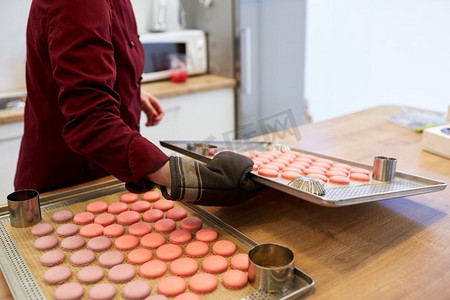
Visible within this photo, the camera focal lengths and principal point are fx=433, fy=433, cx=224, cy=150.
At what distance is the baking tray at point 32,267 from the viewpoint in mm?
685

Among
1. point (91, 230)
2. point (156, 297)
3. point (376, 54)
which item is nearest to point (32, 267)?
point (91, 230)

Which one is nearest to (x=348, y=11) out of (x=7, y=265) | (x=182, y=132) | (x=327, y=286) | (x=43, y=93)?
(x=182, y=132)

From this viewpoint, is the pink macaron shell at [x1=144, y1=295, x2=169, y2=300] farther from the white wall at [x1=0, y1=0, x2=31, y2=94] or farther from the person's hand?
the white wall at [x1=0, y1=0, x2=31, y2=94]

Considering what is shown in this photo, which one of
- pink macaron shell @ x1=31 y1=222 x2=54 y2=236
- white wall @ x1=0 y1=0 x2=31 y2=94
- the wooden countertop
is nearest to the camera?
pink macaron shell @ x1=31 y1=222 x2=54 y2=236

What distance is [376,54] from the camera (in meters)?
2.43

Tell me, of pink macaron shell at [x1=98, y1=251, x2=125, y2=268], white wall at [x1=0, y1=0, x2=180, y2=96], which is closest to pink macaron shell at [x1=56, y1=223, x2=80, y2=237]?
pink macaron shell at [x1=98, y1=251, x2=125, y2=268]

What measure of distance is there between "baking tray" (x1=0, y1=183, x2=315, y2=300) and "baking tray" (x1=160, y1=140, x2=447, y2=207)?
13 centimetres

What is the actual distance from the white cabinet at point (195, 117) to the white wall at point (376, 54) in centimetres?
59

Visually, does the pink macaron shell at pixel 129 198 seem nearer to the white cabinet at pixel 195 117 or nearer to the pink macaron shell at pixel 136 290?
the pink macaron shell at pixel 136 290

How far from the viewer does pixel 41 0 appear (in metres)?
0.88

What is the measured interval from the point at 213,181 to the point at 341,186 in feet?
0.98

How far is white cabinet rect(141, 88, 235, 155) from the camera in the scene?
7.61ft

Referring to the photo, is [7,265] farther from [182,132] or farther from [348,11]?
[348,11]

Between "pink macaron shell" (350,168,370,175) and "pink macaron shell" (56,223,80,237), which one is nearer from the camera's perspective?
"pink macaron shell" (56,223,80,237)
